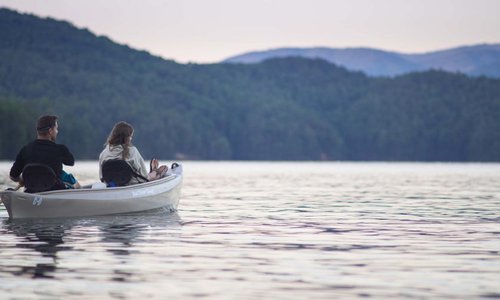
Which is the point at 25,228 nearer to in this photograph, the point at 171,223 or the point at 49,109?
the point at 171,223

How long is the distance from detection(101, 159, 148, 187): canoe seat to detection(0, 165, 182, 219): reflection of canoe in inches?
9.8

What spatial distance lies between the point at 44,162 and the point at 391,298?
11.7 meters

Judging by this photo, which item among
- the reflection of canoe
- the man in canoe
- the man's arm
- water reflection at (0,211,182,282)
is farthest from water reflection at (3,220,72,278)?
Result: the man in canoe

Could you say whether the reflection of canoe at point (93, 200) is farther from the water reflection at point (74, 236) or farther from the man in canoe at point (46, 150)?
the man in canoe at point (46, 150)

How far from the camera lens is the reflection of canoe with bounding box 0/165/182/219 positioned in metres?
22.4

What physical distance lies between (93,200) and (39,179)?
180cm

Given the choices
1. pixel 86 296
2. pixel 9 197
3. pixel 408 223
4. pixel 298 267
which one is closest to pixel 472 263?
pixel 298 267

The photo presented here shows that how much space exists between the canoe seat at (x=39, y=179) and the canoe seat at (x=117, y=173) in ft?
5.27

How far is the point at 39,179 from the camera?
22172 mm

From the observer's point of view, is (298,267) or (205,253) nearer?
(298,267)

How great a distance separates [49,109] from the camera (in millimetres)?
178375

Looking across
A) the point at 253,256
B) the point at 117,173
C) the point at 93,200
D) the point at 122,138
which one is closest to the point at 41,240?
the point at 253,256

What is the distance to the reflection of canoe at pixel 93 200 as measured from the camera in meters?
22.4

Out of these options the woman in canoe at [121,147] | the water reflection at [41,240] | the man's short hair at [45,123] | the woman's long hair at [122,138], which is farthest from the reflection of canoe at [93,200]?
the man's short hair at [45,123]
